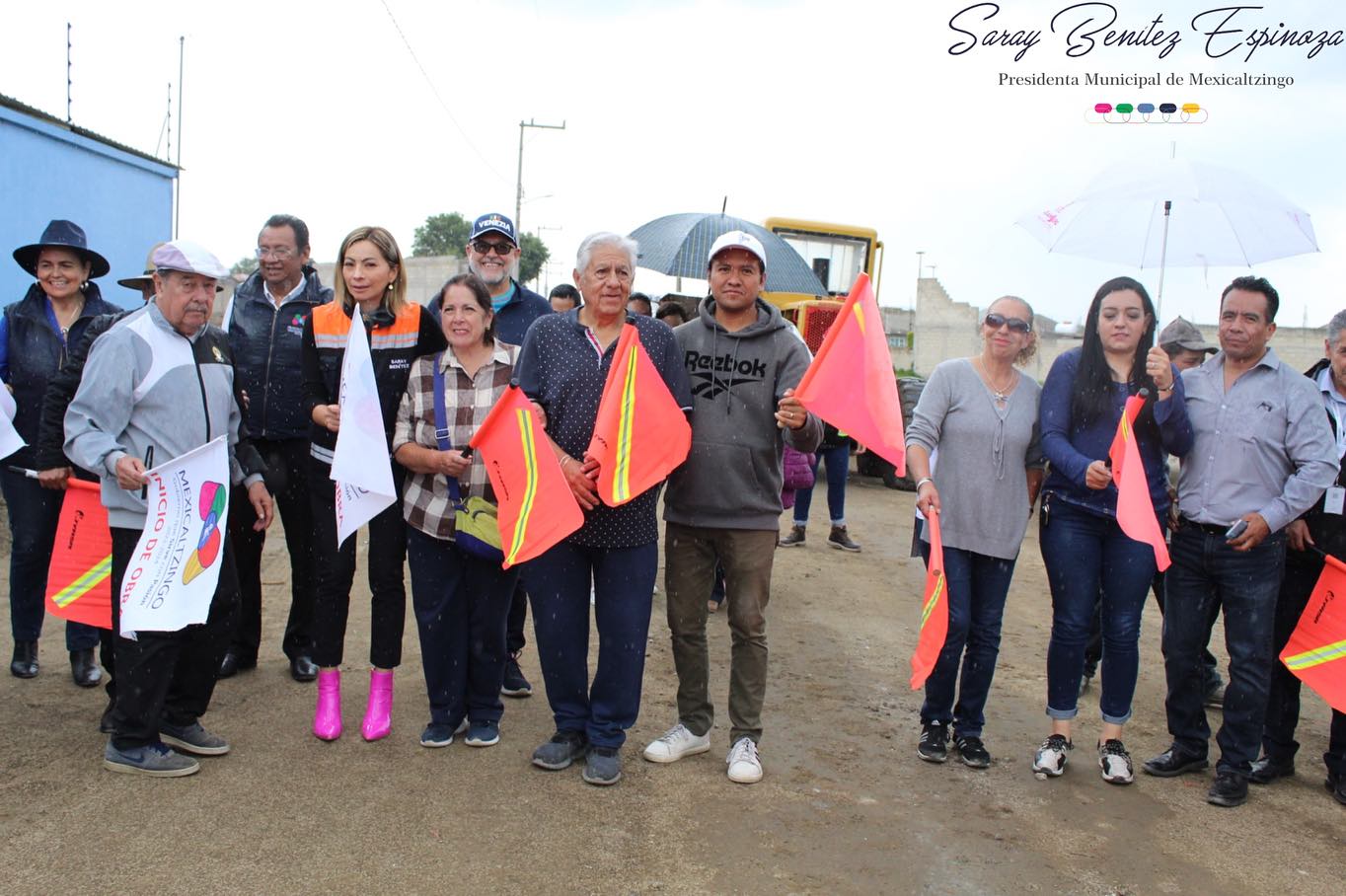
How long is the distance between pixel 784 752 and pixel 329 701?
2.00 meters

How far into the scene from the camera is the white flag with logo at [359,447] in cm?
418

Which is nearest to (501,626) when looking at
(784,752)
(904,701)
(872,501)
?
(784,752)

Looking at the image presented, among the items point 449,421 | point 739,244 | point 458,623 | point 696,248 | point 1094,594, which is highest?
point 696,248

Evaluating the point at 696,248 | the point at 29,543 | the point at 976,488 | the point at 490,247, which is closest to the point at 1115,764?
the point at 976,488

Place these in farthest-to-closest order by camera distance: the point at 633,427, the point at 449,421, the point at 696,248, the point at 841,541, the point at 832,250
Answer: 1. the point at 832,250
2. the point at 841,541
3. the point at 696,248
4. the point at 449,421
5. the point at 633,427

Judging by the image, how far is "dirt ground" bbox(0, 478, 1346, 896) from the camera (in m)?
3.41

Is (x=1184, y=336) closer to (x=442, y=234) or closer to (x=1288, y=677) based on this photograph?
(x=1288, y=677)

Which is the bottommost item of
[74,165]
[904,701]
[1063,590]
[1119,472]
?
[904,701]

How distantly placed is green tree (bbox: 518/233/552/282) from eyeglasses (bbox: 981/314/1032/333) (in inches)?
2176

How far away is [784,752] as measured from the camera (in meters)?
4.68

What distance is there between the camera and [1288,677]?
4.84m

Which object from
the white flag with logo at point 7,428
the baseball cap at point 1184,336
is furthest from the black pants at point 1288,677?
the white flag with logo at point 7,428

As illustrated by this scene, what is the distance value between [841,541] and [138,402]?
23.1 feet

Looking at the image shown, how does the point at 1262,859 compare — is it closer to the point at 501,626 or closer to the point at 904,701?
the point at 904,701
